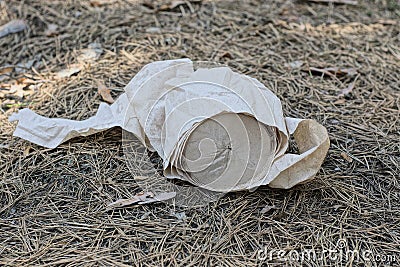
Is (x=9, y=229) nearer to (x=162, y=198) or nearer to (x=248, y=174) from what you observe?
(x=162, y=198)

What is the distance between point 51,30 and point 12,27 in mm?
225

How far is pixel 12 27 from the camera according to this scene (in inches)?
113

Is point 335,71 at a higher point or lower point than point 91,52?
higher

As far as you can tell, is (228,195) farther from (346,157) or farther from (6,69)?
(6,69)

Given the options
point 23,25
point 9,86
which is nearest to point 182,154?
point 9,86

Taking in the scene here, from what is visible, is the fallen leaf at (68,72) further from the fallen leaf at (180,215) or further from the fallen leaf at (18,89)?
the fallen leaf at (180,215)

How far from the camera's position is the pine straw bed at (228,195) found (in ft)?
5.29

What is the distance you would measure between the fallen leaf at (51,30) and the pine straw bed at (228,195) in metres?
0.04

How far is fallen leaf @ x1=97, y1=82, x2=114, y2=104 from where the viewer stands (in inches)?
91.0

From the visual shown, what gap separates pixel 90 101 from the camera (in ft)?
7.58

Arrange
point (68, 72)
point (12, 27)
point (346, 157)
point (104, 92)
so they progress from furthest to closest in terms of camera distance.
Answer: point (12, 27)
point (68, 72)
point (104, 92)
point (346, 157)

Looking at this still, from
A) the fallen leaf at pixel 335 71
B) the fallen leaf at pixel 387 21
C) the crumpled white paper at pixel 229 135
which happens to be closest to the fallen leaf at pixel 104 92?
the crumpled white paper at pixel 229 135

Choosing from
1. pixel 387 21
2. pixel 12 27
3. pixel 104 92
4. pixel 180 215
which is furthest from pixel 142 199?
pixel 387 21

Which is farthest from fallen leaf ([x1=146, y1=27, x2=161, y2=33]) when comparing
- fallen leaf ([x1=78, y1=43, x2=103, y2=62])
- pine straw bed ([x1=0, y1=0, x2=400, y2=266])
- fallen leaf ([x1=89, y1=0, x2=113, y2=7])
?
fallen leaf ([x1=89, y1=0, x2=113, y2=7])
